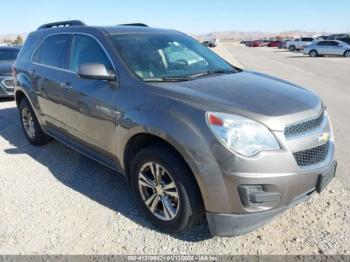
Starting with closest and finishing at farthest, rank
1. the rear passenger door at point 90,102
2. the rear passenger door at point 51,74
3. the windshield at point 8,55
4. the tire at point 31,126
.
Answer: the rear passenger door at point 90,102 < the rear passenger door at point 51,74 < the tire at point 31,126 < the windshield at point 8,55

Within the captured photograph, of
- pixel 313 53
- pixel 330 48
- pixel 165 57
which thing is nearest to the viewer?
pixel 165 57

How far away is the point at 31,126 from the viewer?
562 cm

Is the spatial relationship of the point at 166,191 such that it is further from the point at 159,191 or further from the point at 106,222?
the point at 106,222

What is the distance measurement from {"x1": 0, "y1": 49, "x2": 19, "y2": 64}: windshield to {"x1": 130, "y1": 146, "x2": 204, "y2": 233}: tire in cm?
960

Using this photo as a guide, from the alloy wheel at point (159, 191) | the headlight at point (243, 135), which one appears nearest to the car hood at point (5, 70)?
the alloy wheel at point (159, 191)

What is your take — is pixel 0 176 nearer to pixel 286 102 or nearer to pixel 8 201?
pixel 8 201

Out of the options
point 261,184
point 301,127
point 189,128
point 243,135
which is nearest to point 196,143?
point 189,128

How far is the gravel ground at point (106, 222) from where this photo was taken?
2973mm

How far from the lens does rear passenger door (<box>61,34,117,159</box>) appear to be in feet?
11.4

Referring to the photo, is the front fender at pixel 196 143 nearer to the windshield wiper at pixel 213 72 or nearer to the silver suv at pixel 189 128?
the silver suv at pixel 189 128

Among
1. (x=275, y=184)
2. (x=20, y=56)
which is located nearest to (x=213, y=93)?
(x=275, y=184)

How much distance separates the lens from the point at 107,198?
385 cm

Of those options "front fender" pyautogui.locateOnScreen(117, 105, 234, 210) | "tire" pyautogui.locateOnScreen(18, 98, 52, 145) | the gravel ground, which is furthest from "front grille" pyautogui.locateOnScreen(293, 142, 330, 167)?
"tire" pyautogui.locateOnScreen(18, 98, 52, 145)

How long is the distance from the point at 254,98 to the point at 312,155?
66 cm
